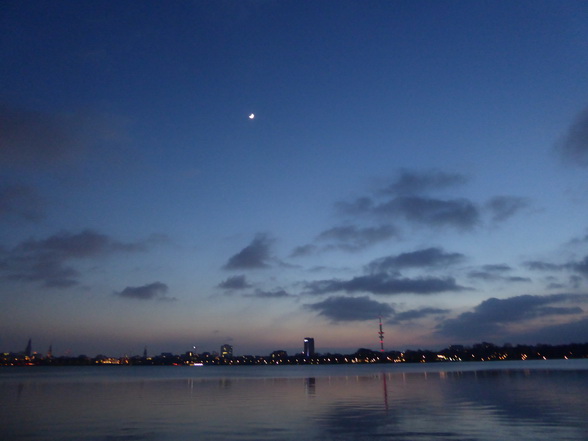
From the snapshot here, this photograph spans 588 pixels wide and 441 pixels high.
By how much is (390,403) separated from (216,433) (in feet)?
63.6

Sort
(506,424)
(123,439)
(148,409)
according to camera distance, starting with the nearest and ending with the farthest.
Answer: (123,439) < (506,424) < (148,409)

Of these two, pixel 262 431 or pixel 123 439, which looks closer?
pixel 123 439

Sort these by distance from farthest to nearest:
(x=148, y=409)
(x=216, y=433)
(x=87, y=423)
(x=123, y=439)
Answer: (x=148, y=409)
(x=87, y=423)
(x=216, y=433)
(x=123, y=439)

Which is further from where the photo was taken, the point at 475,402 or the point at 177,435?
the point at 475,402

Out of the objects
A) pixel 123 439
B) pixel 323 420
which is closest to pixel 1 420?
pixel 123 439

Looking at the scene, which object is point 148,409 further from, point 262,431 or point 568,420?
point 568,420

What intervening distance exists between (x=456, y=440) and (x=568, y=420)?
11.1m

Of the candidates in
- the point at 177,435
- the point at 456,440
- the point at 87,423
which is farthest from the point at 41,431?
the point at 456,440

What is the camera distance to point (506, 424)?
1075 inches

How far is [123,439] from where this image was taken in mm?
24094

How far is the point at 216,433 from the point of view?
1009 inches

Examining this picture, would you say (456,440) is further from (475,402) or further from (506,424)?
(475,402)

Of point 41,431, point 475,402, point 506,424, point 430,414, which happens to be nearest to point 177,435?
point 41,431

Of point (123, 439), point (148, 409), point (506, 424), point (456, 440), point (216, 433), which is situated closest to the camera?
point (456, 440)
